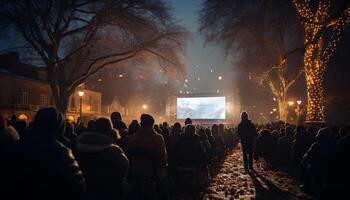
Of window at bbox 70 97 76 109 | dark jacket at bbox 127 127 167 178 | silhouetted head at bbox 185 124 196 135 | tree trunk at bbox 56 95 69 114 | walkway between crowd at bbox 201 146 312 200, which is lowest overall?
walkway between crowd at bbox 201 146 312 200

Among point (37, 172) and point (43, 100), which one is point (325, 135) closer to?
point (37, 172)

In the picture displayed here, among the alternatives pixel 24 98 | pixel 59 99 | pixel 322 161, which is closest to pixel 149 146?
pixel 322 161

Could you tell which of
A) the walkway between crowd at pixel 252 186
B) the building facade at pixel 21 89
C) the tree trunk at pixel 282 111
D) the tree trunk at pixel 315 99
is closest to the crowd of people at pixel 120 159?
the walkway between crowd at pixel 252 186

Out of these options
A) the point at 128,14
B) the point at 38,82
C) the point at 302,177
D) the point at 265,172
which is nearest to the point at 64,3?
the point at 128,14

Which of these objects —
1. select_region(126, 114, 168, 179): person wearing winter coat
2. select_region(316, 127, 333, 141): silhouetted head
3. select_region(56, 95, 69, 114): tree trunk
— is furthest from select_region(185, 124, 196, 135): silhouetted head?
select_region(56, 95, 69, 114): tree trunk

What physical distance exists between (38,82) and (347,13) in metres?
39.9

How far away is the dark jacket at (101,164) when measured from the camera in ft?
16.0

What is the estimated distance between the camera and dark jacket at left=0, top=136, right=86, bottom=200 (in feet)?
10.9

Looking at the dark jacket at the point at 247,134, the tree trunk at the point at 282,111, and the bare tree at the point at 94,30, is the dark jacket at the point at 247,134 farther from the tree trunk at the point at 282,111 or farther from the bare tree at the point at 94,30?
the tree trunk at the point at 282,111

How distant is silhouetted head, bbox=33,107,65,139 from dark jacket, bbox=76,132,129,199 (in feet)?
4.15

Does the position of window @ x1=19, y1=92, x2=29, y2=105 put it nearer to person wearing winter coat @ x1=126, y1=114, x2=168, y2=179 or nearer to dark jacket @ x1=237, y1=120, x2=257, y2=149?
dark jacket @ x1=237, y1=120, x2=257, y2=149

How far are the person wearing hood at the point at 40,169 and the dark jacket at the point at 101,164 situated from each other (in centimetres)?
130

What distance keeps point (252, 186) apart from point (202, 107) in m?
48.5

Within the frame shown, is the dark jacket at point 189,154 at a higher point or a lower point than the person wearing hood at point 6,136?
lower
